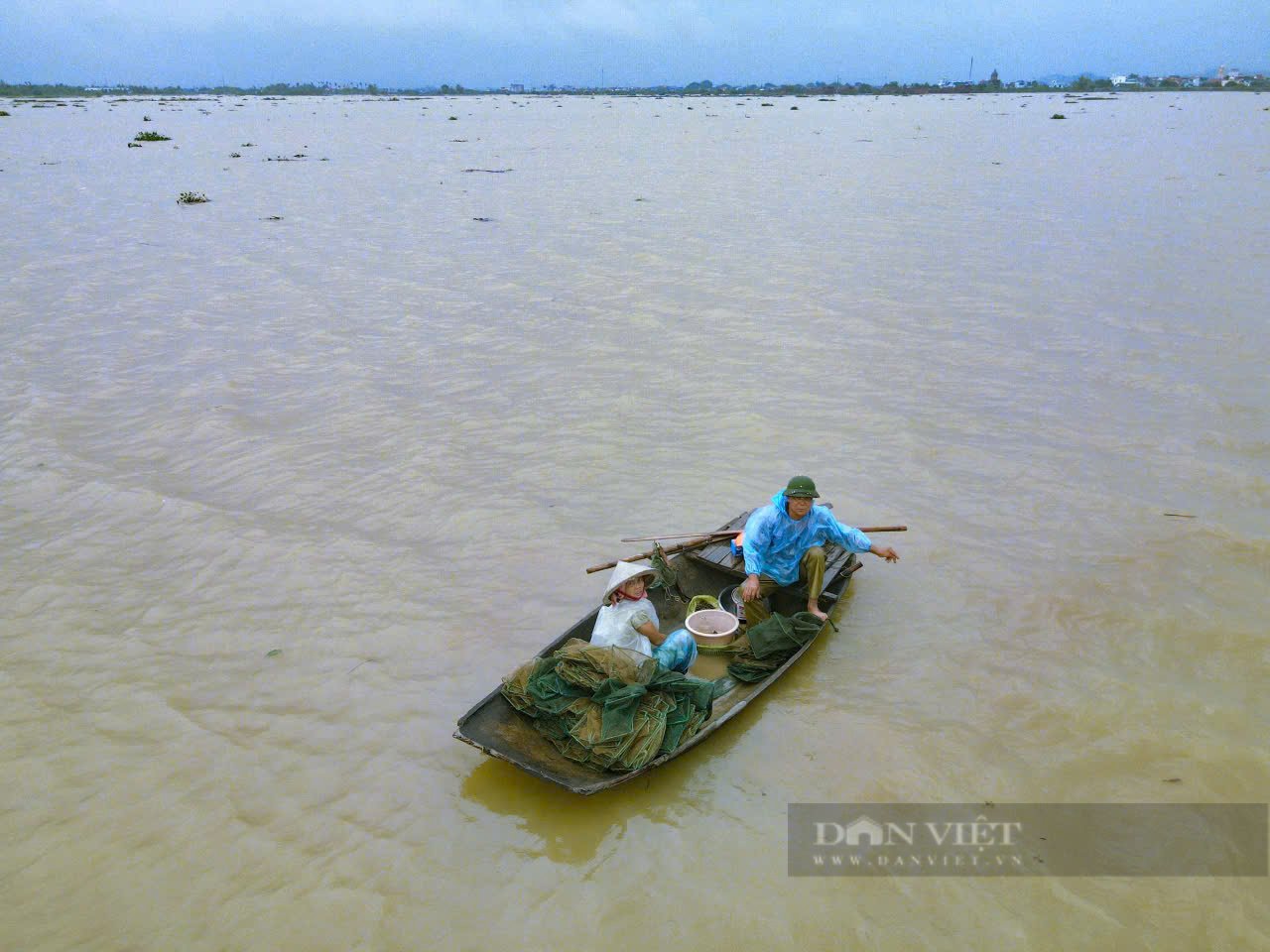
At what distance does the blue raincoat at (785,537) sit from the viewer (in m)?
6.68

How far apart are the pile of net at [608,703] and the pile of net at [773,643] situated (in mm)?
595

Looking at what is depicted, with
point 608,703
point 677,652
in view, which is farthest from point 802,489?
point 608,703

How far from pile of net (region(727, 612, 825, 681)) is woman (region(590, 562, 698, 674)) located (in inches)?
20.0

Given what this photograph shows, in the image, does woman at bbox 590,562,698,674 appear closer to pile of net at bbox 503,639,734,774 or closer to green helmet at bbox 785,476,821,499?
pile of net at bbox 503,639,734,774

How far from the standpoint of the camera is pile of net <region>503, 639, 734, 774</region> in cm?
507

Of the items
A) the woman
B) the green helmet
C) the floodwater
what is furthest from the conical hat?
the green helmet

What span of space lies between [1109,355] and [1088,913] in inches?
383

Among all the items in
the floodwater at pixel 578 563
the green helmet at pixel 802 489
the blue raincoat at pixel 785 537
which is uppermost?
the green helmet at pixel 802 489

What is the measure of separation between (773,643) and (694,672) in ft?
2.12

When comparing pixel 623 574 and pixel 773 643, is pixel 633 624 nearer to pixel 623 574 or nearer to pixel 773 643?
pixel 623 574

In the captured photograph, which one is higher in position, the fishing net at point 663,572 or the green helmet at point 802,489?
the green helmet at point 802,489

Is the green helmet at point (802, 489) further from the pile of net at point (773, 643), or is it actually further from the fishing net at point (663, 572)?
the fishing net at point (663, 572)

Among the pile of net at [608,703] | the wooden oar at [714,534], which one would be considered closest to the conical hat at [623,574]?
the pile of net at [608,703]

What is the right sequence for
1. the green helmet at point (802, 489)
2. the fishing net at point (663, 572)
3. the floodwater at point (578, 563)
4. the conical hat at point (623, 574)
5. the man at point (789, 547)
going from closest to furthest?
the floodwater at point (578, 563) → the conical hat at point (623, 574) → the green helmet at point (802, 489) → the man at point (789, 547) → the fishing net at point (663, 572)
